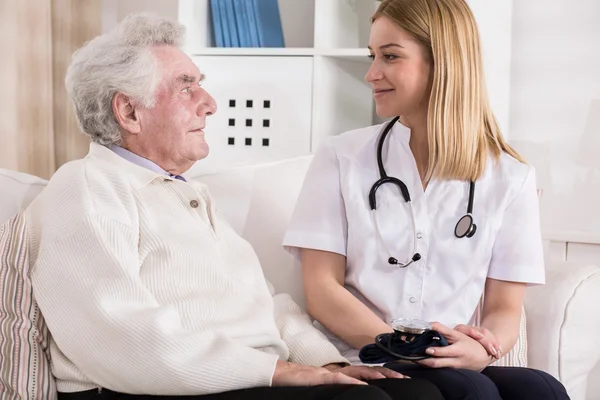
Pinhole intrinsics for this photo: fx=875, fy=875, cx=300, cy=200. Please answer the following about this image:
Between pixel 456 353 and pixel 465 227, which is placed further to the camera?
pixel 465 227

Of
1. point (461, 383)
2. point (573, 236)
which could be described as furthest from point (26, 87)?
point (461, 383)

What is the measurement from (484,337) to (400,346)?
0.22 metres

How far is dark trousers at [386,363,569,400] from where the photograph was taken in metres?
1.52

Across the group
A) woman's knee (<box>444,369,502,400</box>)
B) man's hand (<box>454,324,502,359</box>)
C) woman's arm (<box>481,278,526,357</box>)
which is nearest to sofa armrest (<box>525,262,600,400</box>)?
woman's arm (<box>481,278,526,357</box>)

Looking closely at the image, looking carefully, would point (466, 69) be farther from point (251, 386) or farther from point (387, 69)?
point (251, 386)

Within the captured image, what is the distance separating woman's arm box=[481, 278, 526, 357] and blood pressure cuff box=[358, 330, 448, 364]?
0.23 metres

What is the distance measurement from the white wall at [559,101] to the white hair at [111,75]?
145 centimetres

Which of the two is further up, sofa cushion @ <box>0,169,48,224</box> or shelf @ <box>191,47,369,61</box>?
shelf @ <box>191,47,369,61</box>

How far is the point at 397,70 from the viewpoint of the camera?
182 centimetres

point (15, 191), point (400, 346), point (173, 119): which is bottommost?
point (400, 346)

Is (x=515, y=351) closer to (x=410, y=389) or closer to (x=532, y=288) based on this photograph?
(x=532, y=288)

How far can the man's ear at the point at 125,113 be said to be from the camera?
1.69 meters

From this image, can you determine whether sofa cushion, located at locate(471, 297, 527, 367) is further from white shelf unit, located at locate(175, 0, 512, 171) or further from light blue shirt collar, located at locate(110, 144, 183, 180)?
white shelf unit, located at locate(175, 0, 512, 171)

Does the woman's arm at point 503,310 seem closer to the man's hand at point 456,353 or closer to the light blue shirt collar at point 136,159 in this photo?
the man's hand at point 456,353
